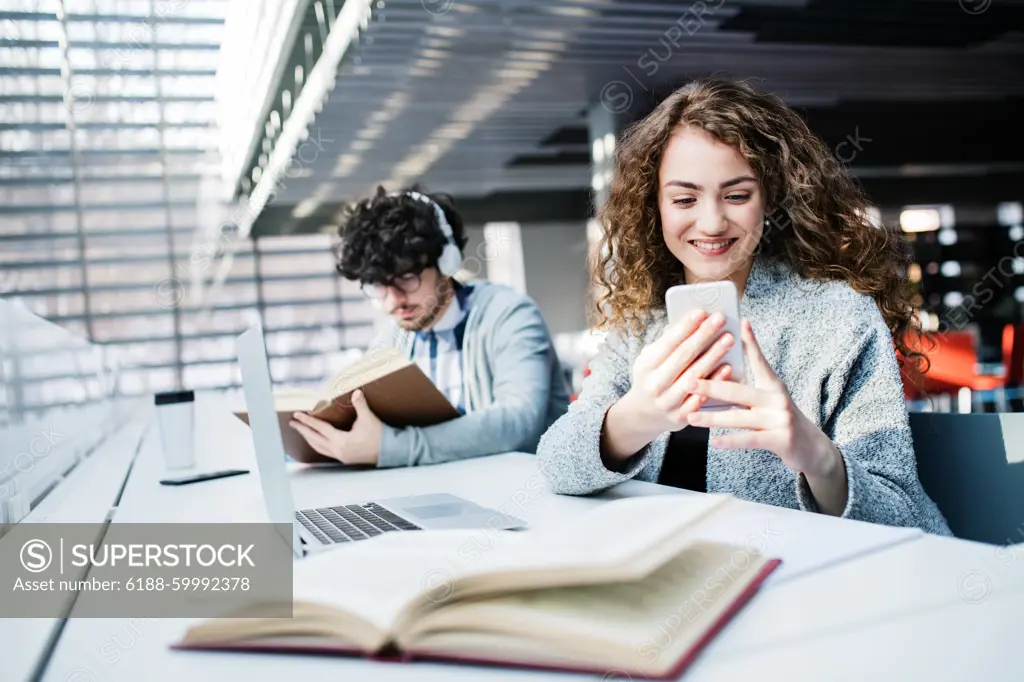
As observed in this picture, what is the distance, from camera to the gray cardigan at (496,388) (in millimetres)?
1761

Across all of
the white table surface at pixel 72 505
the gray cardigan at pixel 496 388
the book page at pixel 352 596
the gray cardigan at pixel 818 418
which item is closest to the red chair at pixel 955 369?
the gray cardigan at pixel 496 388

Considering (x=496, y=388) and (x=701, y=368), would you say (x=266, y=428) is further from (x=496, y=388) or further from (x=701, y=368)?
(x=496, y=388)

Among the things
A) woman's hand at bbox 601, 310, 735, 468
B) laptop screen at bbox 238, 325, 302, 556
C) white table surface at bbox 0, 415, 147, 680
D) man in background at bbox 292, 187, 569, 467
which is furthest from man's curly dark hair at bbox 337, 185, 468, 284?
laptop screen at bbox 238, 325, 302, 556

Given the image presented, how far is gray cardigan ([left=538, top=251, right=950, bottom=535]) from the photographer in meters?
1.15

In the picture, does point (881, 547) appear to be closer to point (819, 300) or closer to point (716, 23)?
point (819, 300)

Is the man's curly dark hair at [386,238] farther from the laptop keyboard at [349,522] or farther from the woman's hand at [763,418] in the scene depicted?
the woman's hand at [763,418]

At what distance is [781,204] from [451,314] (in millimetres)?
1149

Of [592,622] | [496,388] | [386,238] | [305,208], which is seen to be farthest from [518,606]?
[305,208]

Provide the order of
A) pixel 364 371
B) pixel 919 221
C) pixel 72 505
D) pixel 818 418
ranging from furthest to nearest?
pixel 919 221, pixel 364 371, pixel 72 505, pixel 818 418

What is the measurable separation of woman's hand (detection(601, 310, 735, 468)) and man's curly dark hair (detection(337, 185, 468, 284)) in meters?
1.19

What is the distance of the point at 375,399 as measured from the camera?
172 cm

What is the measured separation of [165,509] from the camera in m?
1.42

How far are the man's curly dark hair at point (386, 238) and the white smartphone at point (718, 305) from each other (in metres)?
1.35

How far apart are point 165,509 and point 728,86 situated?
4.13 feet
